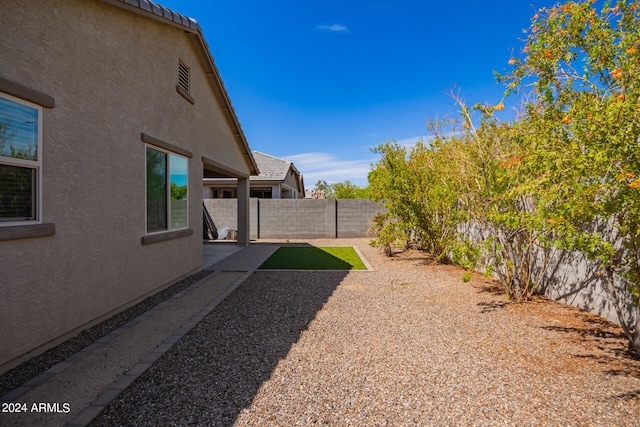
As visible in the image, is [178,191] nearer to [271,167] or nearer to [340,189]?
[271,167]

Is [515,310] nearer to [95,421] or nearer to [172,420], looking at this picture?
[172,420]

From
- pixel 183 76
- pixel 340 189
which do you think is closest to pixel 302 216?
pixel 183 76

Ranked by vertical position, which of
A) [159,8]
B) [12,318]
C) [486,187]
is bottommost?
[12,318]

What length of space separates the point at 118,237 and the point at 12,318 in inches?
76.8

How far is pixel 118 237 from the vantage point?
524 cm

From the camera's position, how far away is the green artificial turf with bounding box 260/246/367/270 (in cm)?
968

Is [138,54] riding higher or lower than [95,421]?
higher

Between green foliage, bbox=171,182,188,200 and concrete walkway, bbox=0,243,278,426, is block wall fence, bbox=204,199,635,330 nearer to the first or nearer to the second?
green foliage, bbox=171,182,188,200

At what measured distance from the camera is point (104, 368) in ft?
11.4

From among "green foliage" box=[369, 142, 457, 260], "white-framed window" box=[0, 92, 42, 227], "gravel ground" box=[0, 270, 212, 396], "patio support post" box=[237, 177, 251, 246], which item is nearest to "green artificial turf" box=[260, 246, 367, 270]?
"green foliage" box=[369, 142, 457, 260]

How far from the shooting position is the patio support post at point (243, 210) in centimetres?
1366

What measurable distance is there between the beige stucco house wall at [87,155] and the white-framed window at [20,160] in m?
0.08

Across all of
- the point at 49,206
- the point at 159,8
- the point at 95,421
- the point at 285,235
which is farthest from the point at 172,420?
the point at 285,235

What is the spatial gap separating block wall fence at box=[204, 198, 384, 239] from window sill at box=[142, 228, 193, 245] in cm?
922
